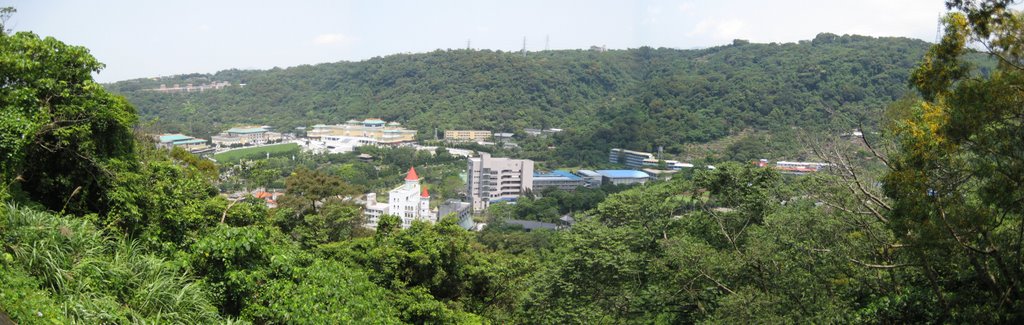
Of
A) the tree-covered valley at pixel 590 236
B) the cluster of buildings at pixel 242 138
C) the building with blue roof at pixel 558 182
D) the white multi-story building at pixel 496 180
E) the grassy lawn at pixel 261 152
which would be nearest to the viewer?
the tree-covered valley at pixel 590 236

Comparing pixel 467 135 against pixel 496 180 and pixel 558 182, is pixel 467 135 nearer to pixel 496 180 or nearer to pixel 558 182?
pixel 496 180

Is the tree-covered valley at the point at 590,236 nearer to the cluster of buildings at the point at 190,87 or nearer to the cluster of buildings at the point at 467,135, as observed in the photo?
the cluster of buildings at the point at 467,135

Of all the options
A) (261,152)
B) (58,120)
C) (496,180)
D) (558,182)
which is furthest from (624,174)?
(58,120)

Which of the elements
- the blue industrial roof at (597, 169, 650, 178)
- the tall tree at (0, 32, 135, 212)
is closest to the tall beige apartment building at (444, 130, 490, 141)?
the blue industrial roof at (597, 169, 650, 178)

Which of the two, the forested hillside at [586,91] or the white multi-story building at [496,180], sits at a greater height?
the forested hillside at [586,91]

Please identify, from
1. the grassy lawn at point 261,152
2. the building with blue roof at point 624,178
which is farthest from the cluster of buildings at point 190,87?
the building with blue roof at point 624,178

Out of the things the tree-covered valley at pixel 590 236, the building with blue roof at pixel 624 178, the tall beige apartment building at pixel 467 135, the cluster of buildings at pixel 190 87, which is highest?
the tree-covered valley at pixel 590 236
